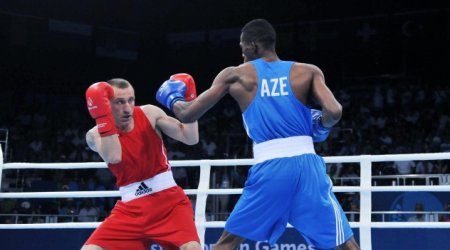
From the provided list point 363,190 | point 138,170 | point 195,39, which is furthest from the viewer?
point 195,39

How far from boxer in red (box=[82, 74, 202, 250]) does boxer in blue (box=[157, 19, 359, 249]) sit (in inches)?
17.3

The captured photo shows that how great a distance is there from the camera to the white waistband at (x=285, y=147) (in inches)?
123

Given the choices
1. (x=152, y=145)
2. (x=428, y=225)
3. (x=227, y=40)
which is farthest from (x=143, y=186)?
(x=227, y=40)

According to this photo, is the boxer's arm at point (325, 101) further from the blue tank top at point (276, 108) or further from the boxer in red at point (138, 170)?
the boxer in red at point (138, 170)

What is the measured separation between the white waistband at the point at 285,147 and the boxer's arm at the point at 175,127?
0.58m

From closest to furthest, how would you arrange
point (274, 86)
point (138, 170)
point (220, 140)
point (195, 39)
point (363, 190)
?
1. point (274, 86)
2. point (138, 170)
3. point (363, 190)
4. point (220, 140)
5. point (195, 39)

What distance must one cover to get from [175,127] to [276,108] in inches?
29.6

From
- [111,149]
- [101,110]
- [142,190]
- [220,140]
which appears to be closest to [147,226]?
[142,190]

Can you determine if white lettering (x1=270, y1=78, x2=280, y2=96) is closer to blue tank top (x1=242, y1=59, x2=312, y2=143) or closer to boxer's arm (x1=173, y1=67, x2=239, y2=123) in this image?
blue tank top (x1=242, y1=59, x2=312, y2=143)

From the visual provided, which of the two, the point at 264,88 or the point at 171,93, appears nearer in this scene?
the point at 264,88

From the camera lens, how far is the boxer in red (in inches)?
137

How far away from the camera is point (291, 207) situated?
3.10 metres

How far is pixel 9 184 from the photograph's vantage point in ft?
41.9

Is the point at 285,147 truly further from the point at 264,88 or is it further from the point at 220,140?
the point at 220,140
